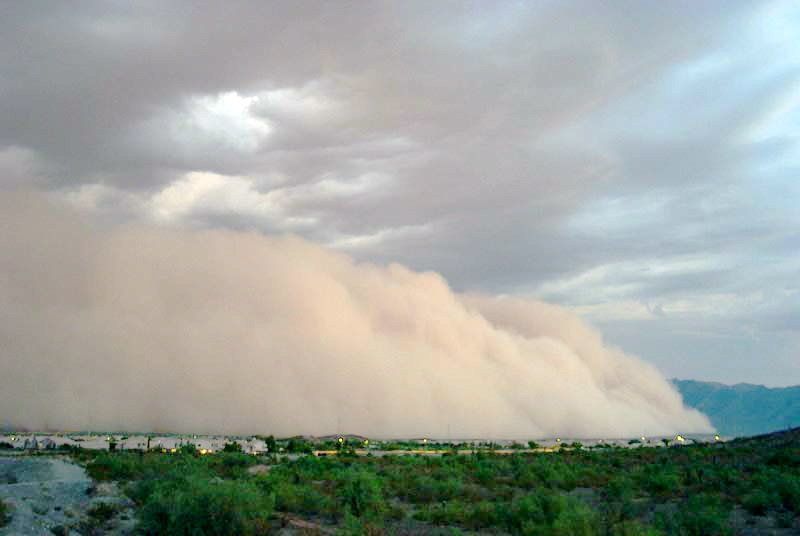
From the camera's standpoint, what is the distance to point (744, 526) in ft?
102

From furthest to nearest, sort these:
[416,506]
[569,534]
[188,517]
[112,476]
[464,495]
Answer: [112,476]
[464,495]
[416,506]
[188,517]
[569,534]

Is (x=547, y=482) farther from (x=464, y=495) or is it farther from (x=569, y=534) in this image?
(x=569, y=534)

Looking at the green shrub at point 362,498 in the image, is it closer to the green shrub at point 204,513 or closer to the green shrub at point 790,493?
the green shrub at point 204,513

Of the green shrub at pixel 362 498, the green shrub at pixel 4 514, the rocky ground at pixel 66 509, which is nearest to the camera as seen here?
the green shrub at pixel 4 514

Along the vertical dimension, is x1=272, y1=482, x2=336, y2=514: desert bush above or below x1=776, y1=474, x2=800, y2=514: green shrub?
below

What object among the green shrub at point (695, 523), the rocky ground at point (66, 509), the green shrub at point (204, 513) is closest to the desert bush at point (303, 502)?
the green shrub at point (204, 513)

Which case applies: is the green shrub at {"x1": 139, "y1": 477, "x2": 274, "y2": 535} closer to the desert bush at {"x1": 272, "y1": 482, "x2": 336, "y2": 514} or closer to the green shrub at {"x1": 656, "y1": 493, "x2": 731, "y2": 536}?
the desert bush at {"x1": 272, "y1": 482, "x2": 336, "y2": 514}

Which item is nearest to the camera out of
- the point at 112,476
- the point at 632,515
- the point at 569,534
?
the point at 569,534

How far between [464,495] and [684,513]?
56.6ft

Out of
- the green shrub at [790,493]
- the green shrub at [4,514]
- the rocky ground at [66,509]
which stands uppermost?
the green shrub at [790,493]

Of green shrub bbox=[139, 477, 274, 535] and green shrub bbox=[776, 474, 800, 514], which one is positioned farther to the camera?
green shrub bbox=[776, 474, 800, 514]

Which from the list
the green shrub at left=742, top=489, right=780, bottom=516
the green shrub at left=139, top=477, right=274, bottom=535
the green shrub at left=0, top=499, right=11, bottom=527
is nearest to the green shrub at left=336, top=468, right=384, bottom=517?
the green shrub at left=139, top=477, right=274, bottom=535

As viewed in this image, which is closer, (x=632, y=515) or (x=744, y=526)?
(x=744, y=526)

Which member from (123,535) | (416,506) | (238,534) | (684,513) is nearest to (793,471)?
(684,513)
